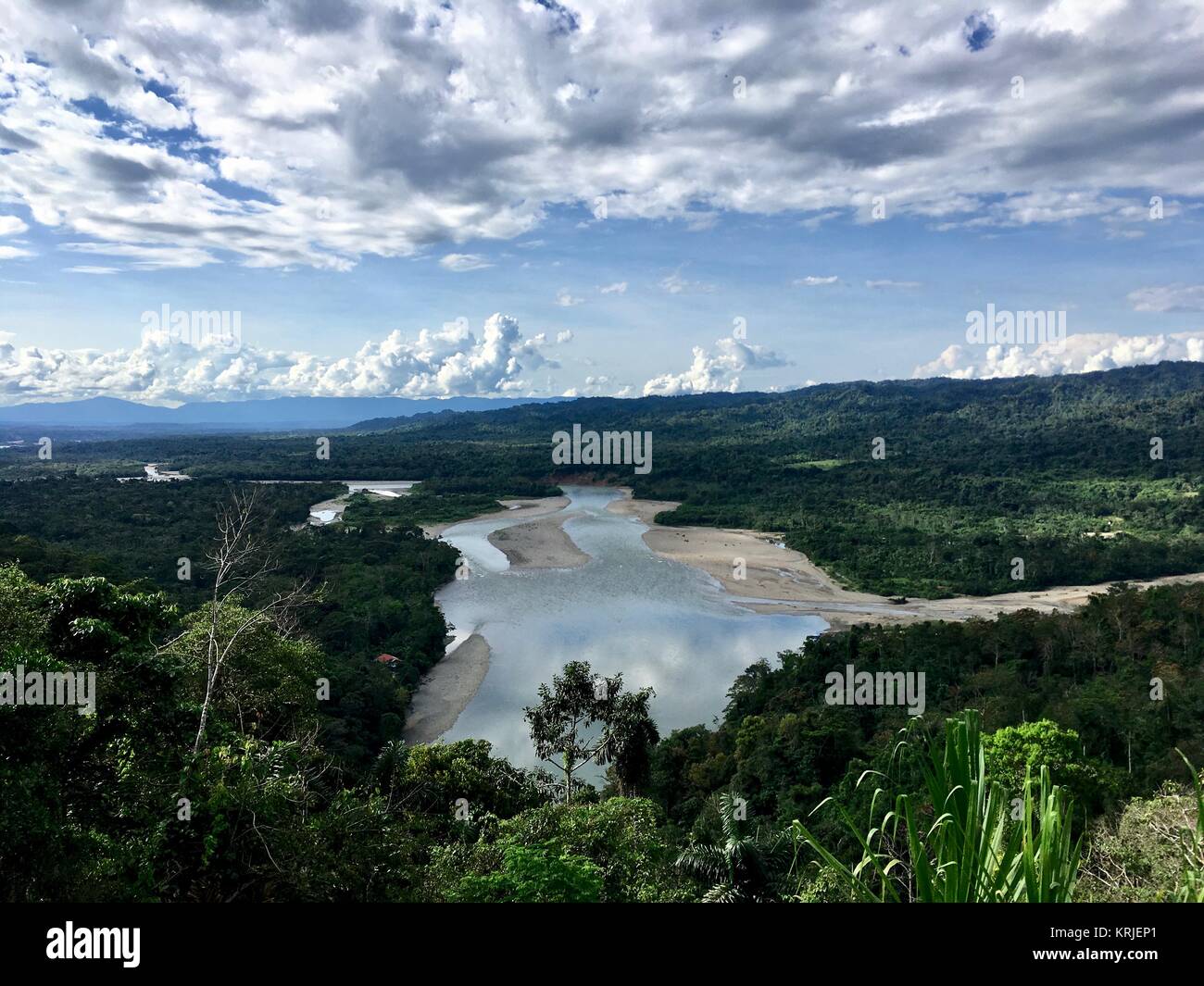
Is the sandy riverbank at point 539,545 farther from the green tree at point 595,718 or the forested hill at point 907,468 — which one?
the green tree at point 595,718

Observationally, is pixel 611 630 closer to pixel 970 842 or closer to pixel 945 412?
pixel 970 842

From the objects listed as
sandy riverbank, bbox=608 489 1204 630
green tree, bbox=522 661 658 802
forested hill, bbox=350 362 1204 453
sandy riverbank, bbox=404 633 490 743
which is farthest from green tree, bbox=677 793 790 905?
forested hill, bbox=350 362 1204 453

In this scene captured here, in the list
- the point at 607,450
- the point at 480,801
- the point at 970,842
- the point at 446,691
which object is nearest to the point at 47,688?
the point at 970,842

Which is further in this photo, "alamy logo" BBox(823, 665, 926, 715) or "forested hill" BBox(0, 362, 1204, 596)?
"forested hill" BBox(0, 362, 1204, 596)
